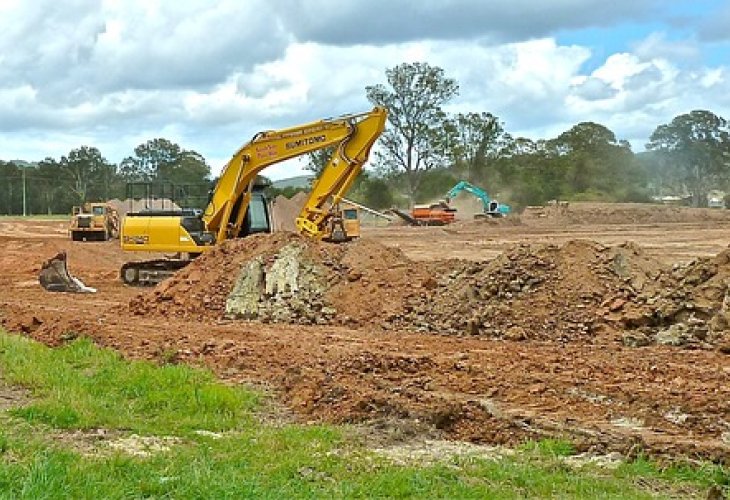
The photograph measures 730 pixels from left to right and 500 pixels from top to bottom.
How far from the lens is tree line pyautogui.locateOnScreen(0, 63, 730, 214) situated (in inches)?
3519

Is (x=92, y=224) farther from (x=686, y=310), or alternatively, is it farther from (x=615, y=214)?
(x=686, y=310)

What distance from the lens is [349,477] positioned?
285 inches

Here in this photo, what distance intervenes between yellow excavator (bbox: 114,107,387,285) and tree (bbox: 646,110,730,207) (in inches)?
3100

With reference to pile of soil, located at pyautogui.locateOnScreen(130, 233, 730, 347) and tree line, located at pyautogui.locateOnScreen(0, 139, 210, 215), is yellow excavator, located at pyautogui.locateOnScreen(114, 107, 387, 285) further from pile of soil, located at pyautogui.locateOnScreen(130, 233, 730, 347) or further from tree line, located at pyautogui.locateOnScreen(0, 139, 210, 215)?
tree line, located at pyautogui.locateOnScreen(0, 139, 210, 215)

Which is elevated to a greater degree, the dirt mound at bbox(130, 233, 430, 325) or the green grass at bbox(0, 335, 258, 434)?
the dirt mound at bbox(130, 233, 430, 325)

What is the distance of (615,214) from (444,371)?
58.1m

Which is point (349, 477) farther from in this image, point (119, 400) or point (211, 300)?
point (211, 300)

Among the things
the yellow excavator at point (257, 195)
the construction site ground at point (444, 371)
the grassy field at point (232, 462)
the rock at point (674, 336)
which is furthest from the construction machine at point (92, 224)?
the grassy field at point (232, 462)

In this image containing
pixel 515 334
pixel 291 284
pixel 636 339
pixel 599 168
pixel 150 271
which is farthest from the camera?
pixel 599 168

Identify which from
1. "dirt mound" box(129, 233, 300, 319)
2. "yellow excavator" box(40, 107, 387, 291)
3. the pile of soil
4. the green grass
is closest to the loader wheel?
"yellow excavator" box(40, 107, 387, 291)

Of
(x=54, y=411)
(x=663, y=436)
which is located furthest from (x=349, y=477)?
(x=54, y=411)

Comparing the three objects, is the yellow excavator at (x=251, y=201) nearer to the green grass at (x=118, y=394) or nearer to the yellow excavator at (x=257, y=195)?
the yellow excavator at (x=257, y=195)

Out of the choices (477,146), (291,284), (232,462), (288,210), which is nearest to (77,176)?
(477,146)

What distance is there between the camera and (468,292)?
16203mm
